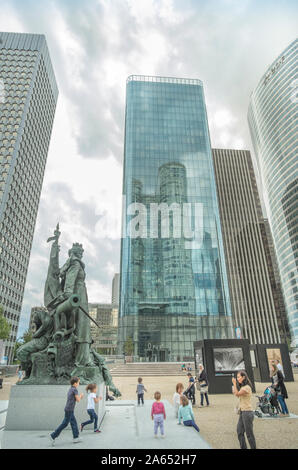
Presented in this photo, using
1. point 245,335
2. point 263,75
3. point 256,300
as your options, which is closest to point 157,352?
point 245,335

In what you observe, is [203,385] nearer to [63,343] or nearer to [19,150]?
[63,343]

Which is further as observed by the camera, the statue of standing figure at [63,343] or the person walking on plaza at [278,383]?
the person walking on plaza at [278,383]

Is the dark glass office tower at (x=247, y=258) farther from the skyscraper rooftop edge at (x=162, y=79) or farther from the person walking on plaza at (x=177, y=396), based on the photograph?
the person walking on plaza at (x=177, y=396)

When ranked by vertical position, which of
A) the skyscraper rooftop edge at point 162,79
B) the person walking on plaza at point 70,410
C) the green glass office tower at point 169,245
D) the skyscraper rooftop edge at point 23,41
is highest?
the skyscraper rooftop edge at point 23,41

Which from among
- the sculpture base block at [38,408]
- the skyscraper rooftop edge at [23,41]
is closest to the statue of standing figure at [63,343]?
the sculpture base block at [38,408]

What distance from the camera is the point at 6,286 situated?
72125 millimetres

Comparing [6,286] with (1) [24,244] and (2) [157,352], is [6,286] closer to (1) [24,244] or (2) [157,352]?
(1) [24,244]

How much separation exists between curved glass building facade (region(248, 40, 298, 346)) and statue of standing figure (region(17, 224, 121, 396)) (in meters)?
101

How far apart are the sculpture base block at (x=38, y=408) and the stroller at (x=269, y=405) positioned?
676cm

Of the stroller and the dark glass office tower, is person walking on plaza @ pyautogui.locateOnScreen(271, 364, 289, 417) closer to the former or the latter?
the stroller

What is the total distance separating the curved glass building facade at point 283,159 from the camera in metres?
95.4


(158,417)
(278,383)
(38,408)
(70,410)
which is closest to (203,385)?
(278,383)

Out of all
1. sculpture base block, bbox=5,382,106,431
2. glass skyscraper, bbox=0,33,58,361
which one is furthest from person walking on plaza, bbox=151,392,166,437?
glass skyscraper, bbox=0,33,58,361

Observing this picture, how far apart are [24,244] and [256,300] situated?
88.1 m
